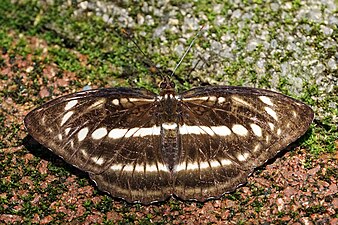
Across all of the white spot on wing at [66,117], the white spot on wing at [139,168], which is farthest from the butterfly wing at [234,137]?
the white spot on wing at [66,117]

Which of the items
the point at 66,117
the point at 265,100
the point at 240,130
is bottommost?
the point at 66,117

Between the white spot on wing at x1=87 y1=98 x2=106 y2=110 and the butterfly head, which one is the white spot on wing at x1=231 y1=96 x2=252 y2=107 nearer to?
the butterfly head

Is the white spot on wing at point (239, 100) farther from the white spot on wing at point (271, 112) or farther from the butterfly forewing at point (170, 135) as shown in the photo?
the white spot on wing at point (271, 112)

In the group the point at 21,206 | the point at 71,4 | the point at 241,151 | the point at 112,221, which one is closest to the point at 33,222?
the point at 21,206

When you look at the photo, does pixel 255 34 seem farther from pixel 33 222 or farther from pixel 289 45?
pixel 33 222

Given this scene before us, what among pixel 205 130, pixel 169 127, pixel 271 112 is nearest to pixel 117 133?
pixel 169 127

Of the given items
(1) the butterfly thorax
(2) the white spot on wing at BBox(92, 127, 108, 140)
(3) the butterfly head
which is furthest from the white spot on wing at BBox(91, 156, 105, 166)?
(3) the butterfly head

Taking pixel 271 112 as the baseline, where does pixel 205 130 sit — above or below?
below

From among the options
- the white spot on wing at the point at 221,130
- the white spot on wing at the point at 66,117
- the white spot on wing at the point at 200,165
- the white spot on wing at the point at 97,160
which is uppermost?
the white spot on wing at the point at 221,130

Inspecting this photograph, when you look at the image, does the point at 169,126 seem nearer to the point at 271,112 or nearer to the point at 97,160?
the point at 97,160
